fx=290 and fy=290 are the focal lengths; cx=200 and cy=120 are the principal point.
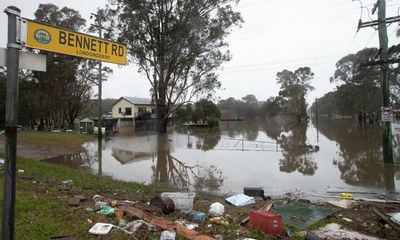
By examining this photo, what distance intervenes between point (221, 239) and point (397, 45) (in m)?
32.7

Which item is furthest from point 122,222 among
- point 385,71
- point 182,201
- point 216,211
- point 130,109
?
point 130,109

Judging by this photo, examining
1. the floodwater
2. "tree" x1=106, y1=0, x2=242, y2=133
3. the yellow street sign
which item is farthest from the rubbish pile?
"tree" x1=106, y1=0, x2=242, y2=133

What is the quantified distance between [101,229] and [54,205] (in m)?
1.54

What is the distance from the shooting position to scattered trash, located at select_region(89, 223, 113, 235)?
3695 millimetres

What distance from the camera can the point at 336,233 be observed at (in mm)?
4359

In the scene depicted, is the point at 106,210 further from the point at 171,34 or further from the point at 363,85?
the point at 363,85

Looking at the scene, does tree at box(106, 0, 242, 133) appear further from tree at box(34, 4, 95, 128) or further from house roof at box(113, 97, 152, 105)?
house roof at box(113, 97, 152, 105)

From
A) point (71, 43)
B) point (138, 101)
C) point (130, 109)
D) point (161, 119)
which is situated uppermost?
point (138, 101)

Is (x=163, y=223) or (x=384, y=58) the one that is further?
(x=384, y=58)

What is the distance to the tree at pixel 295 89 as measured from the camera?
71.9 m

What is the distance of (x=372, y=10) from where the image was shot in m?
13.0

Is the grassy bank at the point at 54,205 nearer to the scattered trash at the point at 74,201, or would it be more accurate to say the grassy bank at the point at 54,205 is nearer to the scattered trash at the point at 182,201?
the scattered trash at the point at 74,201

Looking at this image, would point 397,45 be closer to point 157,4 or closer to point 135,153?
point 157,4

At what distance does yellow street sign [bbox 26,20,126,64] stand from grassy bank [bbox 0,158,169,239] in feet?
7.30
